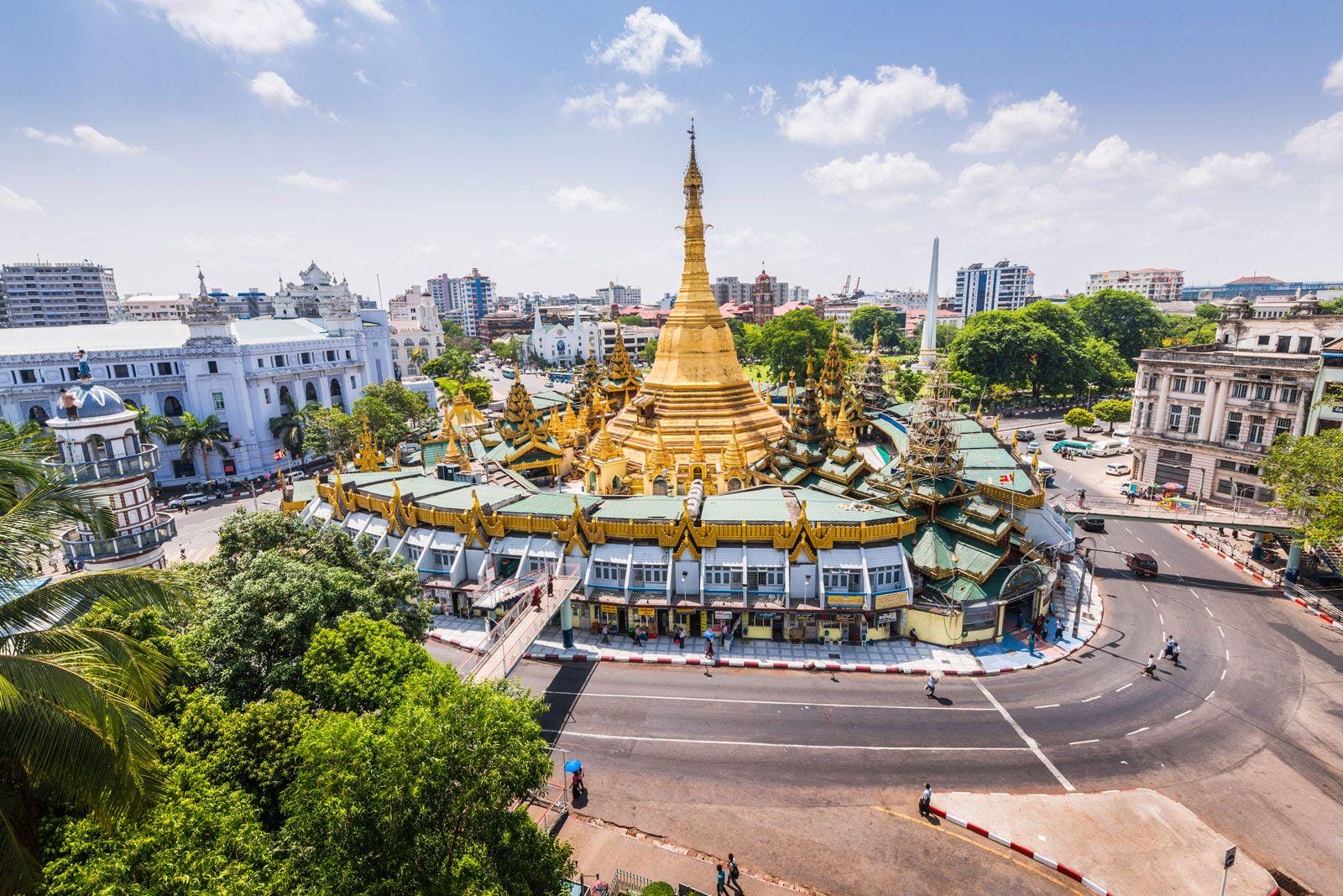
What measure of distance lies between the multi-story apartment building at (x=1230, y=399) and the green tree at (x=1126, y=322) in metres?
62.3

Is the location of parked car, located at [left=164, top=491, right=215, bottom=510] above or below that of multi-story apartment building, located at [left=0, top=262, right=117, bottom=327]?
below

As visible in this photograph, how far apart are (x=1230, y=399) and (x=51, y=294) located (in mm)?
228726

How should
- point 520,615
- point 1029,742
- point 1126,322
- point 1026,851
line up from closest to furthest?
point 1026,851, point 1029,742, point 520,615, point 1126,322

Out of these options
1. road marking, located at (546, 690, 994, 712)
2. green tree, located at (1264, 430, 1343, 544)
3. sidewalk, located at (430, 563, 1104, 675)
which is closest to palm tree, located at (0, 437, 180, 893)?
road marking, located at (546, 690, 994, 712)

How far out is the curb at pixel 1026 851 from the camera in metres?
20.5

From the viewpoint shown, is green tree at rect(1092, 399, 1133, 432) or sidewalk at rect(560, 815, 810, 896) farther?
green tree at rect(1092, 399, 1133, 432)

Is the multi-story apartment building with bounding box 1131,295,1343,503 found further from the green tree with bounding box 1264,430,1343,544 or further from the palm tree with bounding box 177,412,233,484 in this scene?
the palm tree with bounding box 177,412,233,484

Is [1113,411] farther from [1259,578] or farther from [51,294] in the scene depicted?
[51,294]

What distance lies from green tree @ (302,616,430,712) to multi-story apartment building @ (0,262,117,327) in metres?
186

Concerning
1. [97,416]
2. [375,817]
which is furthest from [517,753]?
[97,416]

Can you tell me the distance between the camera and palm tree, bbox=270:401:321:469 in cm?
7362

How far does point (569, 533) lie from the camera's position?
37812mm

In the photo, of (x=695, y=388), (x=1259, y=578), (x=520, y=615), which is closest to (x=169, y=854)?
(x=520, y=615)

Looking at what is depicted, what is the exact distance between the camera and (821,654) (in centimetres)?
3441
